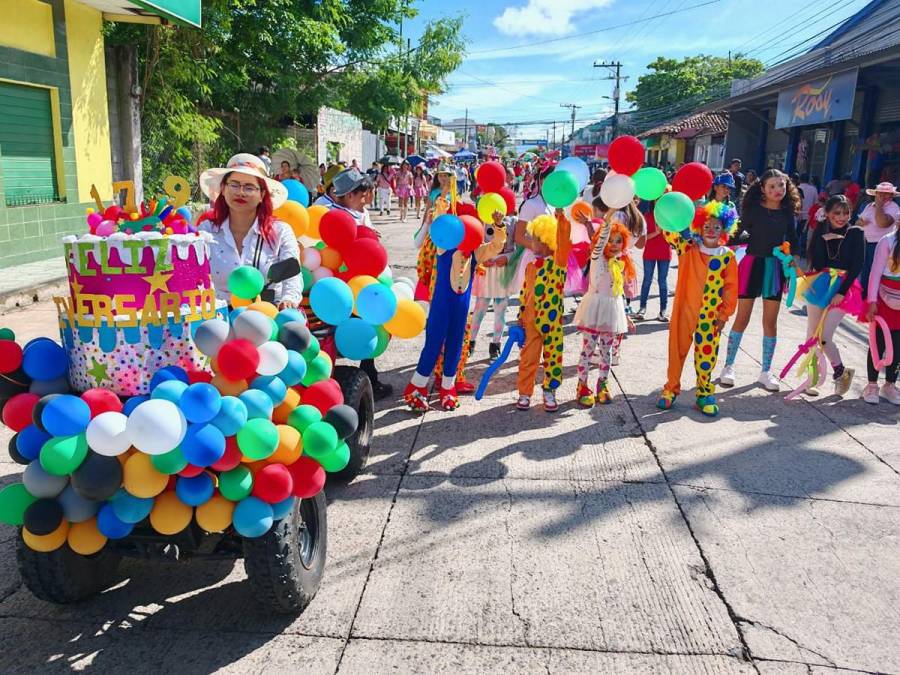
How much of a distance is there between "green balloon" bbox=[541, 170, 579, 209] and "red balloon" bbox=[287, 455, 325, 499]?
9.35 ft

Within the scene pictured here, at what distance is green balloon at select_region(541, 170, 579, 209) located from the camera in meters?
4.66

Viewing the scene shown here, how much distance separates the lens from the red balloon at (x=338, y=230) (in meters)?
3.94

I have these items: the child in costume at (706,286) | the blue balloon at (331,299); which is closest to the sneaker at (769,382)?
the child in costume at (706,286)

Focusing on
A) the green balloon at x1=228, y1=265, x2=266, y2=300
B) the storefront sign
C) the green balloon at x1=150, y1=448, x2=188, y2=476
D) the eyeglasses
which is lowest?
the green balloon at x1=150, y1=448, x2=188, y2=476

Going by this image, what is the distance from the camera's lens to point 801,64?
22.1 m

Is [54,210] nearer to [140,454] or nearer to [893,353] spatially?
[140,454]

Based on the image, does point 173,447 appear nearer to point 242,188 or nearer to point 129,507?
point 129,507

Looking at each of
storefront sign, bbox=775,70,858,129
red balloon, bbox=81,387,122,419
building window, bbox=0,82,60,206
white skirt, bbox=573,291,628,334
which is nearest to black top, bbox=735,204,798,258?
white skirt, bbox=573,291,628,334

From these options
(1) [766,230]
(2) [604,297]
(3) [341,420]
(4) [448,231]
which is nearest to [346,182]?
(4) [448,231]

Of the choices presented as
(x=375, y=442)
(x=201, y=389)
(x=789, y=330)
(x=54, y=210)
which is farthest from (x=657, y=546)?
(x=54, y=210)

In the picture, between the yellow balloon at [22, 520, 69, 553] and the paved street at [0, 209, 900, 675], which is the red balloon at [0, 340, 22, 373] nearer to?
the yellow balloon at [22, 520, 69, 553]

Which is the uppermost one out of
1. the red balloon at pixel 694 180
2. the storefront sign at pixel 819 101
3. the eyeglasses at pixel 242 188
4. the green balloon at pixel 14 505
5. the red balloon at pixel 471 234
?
the storefront sign at pixel 819 101

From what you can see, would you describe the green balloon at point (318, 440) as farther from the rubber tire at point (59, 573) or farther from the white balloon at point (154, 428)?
the rubber tire at point (59, 573)

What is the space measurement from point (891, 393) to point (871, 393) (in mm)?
181
